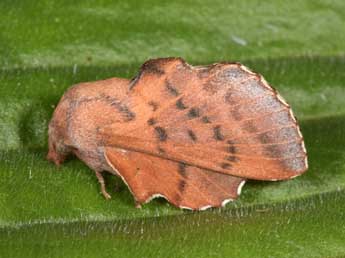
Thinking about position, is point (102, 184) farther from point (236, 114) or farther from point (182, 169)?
point (236, 114)


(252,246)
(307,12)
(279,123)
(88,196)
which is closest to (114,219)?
(88,196)

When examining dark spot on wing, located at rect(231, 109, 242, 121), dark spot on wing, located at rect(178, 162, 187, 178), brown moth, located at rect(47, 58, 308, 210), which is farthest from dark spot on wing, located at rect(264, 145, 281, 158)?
dark spot on wing, located at rect(178, 162, 187, 178)

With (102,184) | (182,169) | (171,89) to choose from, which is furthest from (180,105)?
(102,184)

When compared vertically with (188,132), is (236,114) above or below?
above

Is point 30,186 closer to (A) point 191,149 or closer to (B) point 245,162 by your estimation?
(A) point 191,149

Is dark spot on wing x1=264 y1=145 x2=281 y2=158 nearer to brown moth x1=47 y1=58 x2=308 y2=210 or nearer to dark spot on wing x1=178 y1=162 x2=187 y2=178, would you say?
brown moth x1=47 y1=58 x2=308 y2=210
